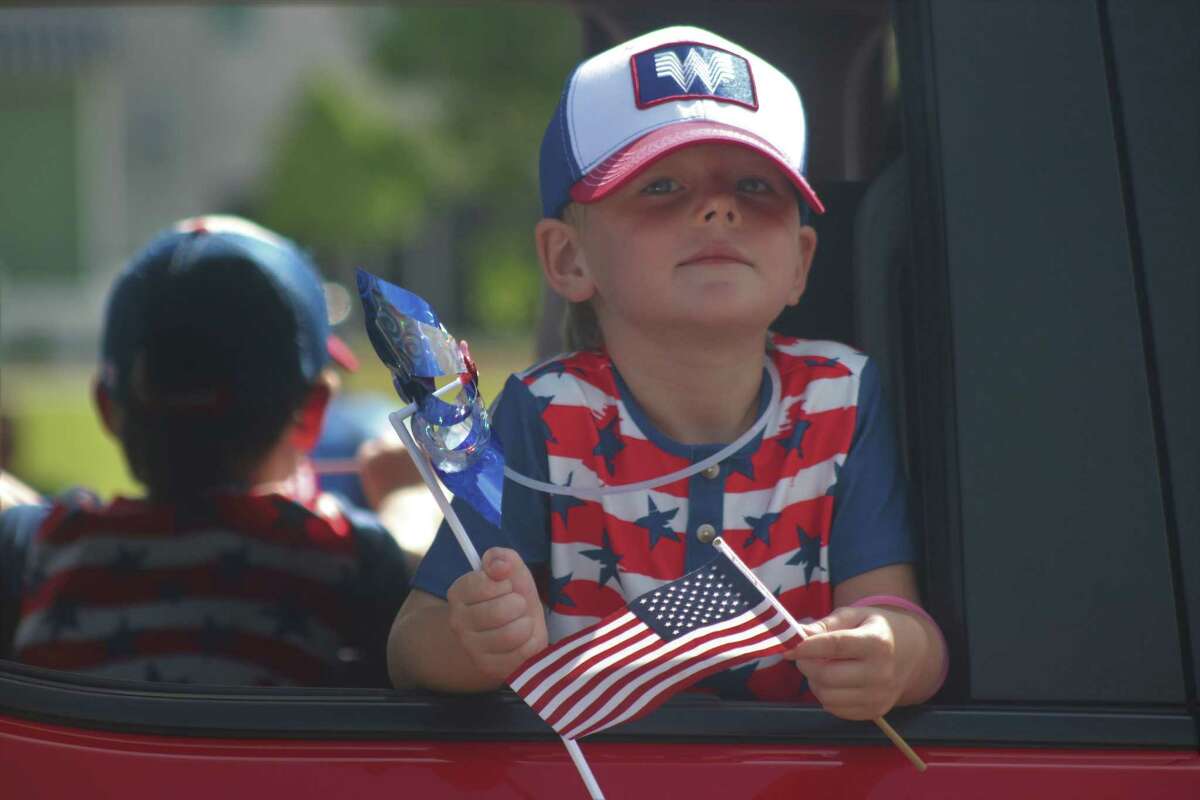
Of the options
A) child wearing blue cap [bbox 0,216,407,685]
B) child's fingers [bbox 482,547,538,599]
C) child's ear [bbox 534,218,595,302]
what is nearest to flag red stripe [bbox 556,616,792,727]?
child's fingers [bbox 482,547,538,599]

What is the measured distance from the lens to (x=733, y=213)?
1497mm

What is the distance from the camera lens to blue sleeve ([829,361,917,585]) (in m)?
1.47

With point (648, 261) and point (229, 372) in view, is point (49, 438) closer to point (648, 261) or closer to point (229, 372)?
point (229, 372)

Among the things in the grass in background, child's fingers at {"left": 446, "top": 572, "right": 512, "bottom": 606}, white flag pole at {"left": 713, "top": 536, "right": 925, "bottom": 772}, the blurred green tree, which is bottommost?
the grass in background

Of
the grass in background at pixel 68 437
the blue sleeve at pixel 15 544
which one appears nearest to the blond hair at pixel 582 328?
the blue sleeve at pixel 15 544

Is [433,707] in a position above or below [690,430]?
below

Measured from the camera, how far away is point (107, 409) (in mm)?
2021

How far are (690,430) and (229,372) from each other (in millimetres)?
664

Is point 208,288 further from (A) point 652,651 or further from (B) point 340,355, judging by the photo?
(A) point 652,651

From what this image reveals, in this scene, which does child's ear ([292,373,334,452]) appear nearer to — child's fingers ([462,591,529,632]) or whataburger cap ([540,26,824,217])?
whataburger cap ([540,26,824,217])

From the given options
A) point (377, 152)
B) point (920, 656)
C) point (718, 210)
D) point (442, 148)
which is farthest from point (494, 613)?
point (377, 152)

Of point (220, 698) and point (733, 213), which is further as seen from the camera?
point (733, 213)

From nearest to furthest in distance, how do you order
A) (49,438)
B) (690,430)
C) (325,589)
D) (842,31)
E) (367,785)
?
(367,785), (690,430), (325,589), (842,31), (49,438)

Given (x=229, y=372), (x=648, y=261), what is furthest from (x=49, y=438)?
(x=648, y=261)
